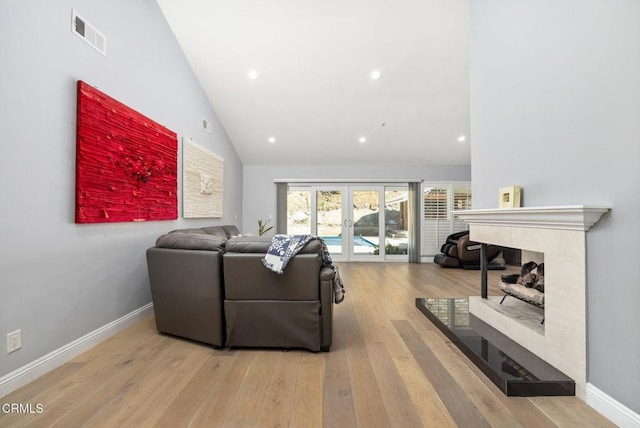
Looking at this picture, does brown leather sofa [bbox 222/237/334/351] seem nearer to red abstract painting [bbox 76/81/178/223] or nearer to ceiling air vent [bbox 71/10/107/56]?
A: red abstract painting [bbox 76/81/178/223]

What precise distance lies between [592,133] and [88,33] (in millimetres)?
3670

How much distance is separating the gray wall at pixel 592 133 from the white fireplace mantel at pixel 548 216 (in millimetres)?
63

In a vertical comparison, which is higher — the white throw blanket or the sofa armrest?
the white throw blanket

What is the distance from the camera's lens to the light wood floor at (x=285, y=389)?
1.50 m

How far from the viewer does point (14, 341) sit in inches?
70.3

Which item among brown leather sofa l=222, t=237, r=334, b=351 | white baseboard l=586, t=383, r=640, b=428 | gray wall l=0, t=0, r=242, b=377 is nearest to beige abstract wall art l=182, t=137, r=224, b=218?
gray wall l=0, t=0, r=242, b=377

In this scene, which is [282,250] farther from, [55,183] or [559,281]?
[559,281]

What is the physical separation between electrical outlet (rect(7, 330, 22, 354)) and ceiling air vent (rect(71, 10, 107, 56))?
2200 millimetres

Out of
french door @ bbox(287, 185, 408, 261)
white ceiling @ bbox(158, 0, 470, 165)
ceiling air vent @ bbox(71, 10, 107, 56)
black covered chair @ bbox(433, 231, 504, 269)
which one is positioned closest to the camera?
ceiling air vent @ bbox(71, 10, 107, 56)

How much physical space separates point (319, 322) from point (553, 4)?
271 cm

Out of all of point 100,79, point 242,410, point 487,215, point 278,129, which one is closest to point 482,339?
point 487,215

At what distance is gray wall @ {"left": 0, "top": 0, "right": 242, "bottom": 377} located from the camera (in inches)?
70.4

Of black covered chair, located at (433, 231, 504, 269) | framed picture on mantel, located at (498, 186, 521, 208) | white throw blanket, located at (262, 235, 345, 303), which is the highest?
framed picture on mantel, located at (498, 186, 521, 208)

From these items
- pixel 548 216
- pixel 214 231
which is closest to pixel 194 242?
pixel 214 231
